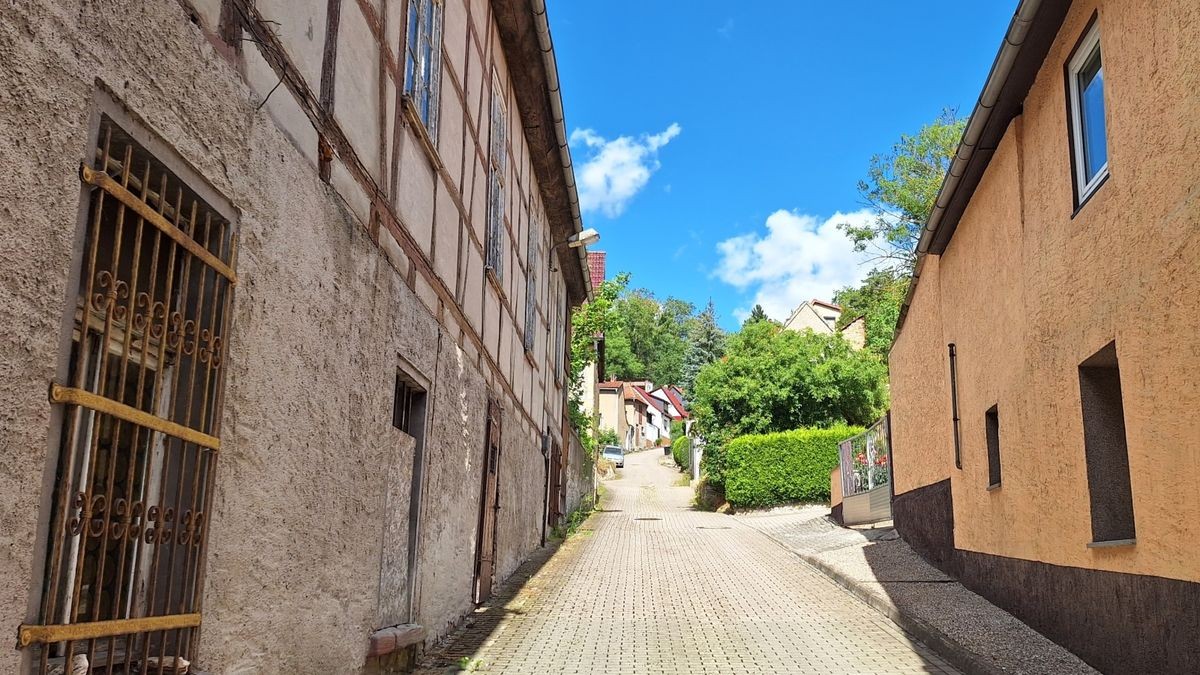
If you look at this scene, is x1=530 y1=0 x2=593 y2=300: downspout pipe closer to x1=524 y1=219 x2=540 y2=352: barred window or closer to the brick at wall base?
x1=524 y1=219 x2=540 y2=352: barred window

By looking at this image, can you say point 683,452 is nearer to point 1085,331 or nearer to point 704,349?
point 704,349

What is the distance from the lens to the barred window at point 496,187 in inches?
404

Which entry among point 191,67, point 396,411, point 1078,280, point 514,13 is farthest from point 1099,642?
point 514,13

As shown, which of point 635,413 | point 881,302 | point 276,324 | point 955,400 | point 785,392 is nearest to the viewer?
point 276,324

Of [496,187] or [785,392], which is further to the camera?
[785,392]

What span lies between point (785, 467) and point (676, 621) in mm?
16717

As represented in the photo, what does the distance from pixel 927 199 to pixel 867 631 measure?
29.0m

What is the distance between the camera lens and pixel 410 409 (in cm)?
736

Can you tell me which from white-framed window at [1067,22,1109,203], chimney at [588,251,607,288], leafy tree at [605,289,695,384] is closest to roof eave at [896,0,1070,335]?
white-framed window at [1067,22,1109,203]

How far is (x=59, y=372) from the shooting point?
2.78 meters

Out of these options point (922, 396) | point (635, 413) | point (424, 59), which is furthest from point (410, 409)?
point (635, 413)

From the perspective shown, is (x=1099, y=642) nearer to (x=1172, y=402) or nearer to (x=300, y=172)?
(x=1172, y=402)

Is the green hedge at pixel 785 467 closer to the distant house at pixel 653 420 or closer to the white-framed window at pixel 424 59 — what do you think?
the white-framed window at pixel 424 59

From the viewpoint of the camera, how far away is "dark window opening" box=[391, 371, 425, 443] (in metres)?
7.22
